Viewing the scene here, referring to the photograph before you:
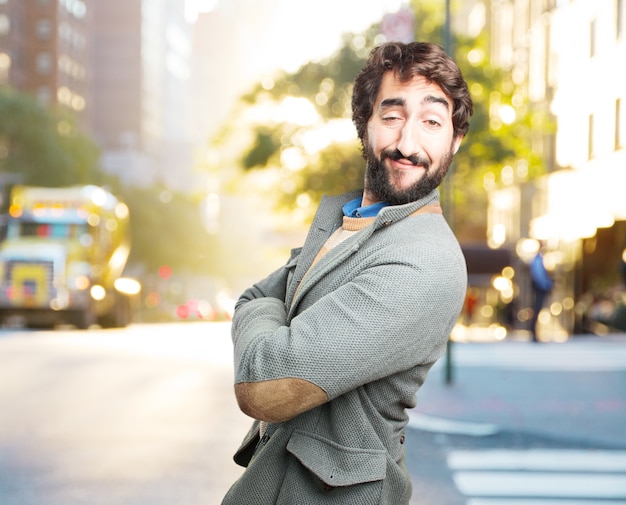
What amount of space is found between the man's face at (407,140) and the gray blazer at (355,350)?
0.18ft

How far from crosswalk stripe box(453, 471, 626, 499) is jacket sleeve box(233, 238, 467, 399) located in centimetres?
589

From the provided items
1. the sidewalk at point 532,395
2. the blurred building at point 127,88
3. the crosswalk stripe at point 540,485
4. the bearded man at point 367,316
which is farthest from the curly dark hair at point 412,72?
the blurred building at point 127,88

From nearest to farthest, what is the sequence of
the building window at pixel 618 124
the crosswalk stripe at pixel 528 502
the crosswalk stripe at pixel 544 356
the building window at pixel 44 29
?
1. the crosswalk stripe at pixel 528 502
2. the crosswalk stripe at pixel 544 356
3. the building window at pixel 618 124
4. the building window at pixel 44 29

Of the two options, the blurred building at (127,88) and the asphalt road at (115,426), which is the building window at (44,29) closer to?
the blurred building at (127,88)

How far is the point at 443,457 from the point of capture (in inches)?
376

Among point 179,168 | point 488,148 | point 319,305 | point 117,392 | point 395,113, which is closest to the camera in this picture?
point 319,305

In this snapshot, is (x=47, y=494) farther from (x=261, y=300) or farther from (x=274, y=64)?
(x=274, y=64)

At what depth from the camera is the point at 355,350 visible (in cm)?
223

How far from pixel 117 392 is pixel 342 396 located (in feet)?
35.5

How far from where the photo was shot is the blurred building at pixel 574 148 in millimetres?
31469

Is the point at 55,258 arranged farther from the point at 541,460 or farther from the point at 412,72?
the point at 412,72

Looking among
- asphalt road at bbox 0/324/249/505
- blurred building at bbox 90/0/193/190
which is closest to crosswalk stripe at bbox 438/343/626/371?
asphalt road at bbox 0/324/249/505

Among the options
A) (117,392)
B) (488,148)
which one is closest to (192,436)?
(117,392)

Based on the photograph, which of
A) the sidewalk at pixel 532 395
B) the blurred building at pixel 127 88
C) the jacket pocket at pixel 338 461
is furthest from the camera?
the blurred building at pixel 127 88
